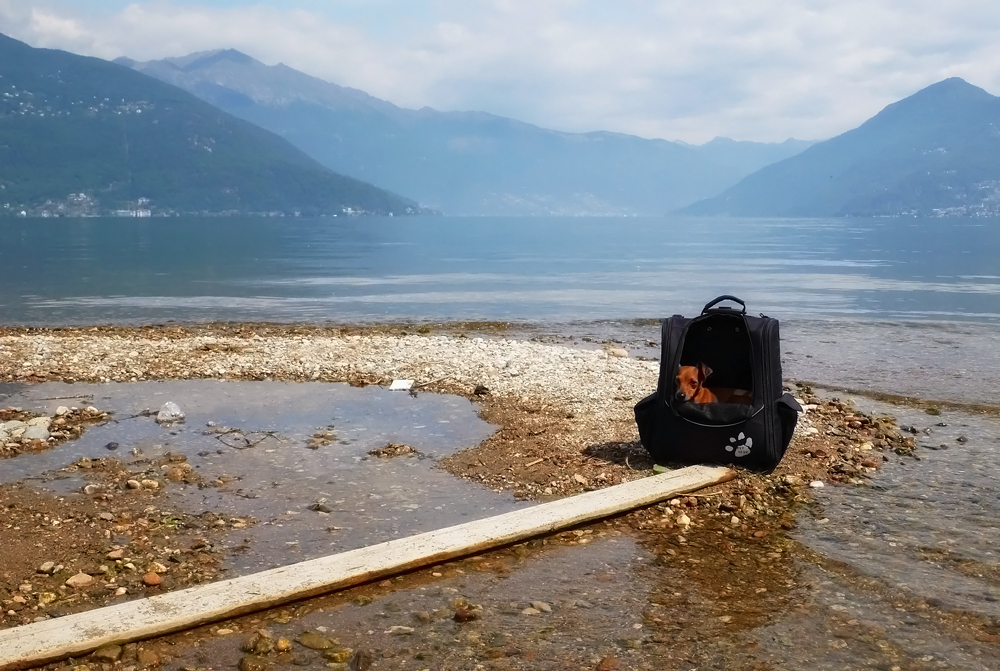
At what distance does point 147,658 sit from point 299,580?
126 cm

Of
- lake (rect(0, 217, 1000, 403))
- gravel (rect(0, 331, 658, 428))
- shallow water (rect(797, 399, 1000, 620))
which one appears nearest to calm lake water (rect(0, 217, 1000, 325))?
lake (rect(0, 217, 1000, 403))

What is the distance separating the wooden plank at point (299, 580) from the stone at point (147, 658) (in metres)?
0.18

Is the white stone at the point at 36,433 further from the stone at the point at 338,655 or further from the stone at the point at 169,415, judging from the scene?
the stone at the point at 338,655

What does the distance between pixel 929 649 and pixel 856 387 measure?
1285 cm

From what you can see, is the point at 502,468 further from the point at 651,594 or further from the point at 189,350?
the point at 189,350

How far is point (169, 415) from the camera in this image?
41.0 feet

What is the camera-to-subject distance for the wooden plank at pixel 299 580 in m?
5.39

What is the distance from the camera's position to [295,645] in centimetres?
561

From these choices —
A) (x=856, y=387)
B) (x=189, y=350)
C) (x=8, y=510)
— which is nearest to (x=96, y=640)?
(x=8, y=510)

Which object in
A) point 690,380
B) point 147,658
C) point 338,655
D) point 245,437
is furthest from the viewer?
point 245,437

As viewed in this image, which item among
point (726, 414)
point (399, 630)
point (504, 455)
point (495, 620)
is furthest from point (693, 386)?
point (399, 630)

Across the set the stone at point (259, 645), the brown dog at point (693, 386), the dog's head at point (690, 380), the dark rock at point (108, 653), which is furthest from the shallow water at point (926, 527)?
the dark rock at point (108, 653)

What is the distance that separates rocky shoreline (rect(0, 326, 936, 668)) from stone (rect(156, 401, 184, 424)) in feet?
3.32

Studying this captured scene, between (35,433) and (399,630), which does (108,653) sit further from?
(35,433)
